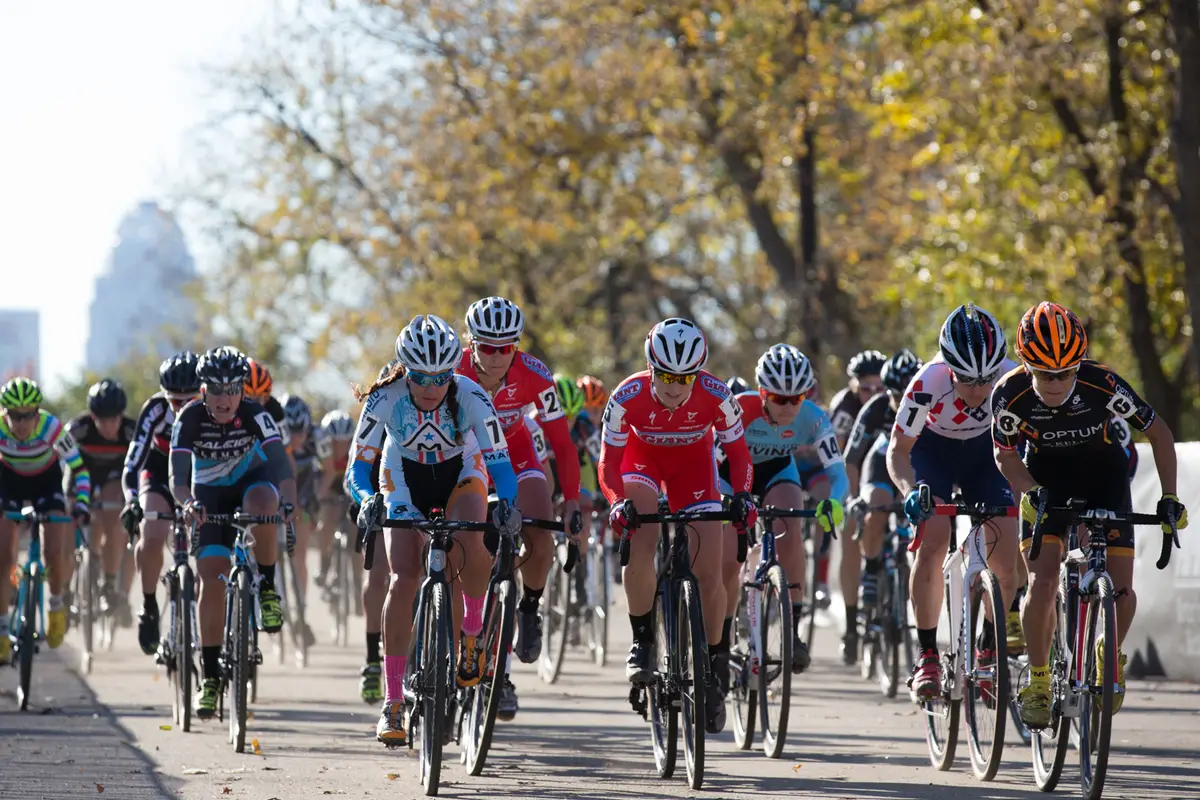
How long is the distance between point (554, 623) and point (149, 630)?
3521 mm

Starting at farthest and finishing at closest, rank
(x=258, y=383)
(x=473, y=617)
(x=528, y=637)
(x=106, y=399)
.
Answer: (x=106, y=399)
(x=258, y=383)
(x=528, y=637)
(x=473, y=617)

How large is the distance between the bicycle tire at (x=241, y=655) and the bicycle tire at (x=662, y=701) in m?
2.16

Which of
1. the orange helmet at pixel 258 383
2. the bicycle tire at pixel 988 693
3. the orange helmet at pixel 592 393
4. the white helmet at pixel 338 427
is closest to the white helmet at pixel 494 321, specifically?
the bicycle tire at pixel 988 693

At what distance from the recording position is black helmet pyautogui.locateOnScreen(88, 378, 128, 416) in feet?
50.9

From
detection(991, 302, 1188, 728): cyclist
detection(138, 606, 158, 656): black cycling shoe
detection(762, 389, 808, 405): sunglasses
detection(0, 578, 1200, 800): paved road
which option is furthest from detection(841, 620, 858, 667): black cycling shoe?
→ detection(991, 302, 1188, 728): cyclist

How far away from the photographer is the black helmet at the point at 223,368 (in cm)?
1067

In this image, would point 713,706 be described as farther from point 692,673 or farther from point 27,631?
point 27,631

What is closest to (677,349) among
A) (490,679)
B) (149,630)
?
(490,679)

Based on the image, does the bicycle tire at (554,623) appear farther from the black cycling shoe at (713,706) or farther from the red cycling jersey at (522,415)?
the black cycling shoe at (713,706)

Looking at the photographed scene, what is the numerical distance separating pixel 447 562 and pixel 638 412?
133 centimetres

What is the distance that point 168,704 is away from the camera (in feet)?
42.1

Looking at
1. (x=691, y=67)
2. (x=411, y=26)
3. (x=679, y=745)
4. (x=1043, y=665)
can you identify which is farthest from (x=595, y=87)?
(x=1043, y=665)

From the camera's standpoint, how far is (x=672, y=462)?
9.46 m

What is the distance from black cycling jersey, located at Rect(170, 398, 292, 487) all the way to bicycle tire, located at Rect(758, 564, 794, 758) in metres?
2.78
